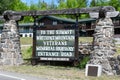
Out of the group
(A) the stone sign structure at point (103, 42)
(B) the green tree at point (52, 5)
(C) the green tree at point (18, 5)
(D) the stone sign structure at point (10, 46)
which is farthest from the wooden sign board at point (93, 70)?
(B) the green tree at point (52, 5)

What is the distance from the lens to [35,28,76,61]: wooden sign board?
1970 centimetres

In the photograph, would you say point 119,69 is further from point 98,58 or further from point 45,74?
point 45,74

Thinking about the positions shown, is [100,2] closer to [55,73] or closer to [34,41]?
[34,41]

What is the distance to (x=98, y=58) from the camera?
18.1 m

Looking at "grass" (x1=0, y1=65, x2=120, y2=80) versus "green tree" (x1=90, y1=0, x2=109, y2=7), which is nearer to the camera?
"grass" (x1=0, y1=65, x2=120, y2=80)

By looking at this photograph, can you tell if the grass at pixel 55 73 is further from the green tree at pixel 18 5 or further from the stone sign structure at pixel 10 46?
the green tree at pixel 18 5

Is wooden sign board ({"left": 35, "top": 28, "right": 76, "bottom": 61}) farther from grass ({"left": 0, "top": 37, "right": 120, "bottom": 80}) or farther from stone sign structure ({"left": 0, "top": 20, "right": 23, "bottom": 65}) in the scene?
stone sign structure ({"left": 0, "top": 20, "right": 23, "bottom": 65})

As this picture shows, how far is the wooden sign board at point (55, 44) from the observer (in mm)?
19703

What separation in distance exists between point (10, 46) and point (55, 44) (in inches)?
122

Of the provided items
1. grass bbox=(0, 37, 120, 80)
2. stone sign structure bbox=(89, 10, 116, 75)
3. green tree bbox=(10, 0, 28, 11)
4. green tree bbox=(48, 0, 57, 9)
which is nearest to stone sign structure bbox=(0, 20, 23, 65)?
grass bbox=(0, 37, 120, 80)

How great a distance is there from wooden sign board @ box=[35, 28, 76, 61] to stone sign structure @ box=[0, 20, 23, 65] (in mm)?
1495

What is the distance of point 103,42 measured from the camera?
59.8 feet

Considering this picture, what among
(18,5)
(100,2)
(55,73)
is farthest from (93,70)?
(18,5)

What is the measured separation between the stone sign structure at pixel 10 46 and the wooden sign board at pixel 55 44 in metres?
1.49
